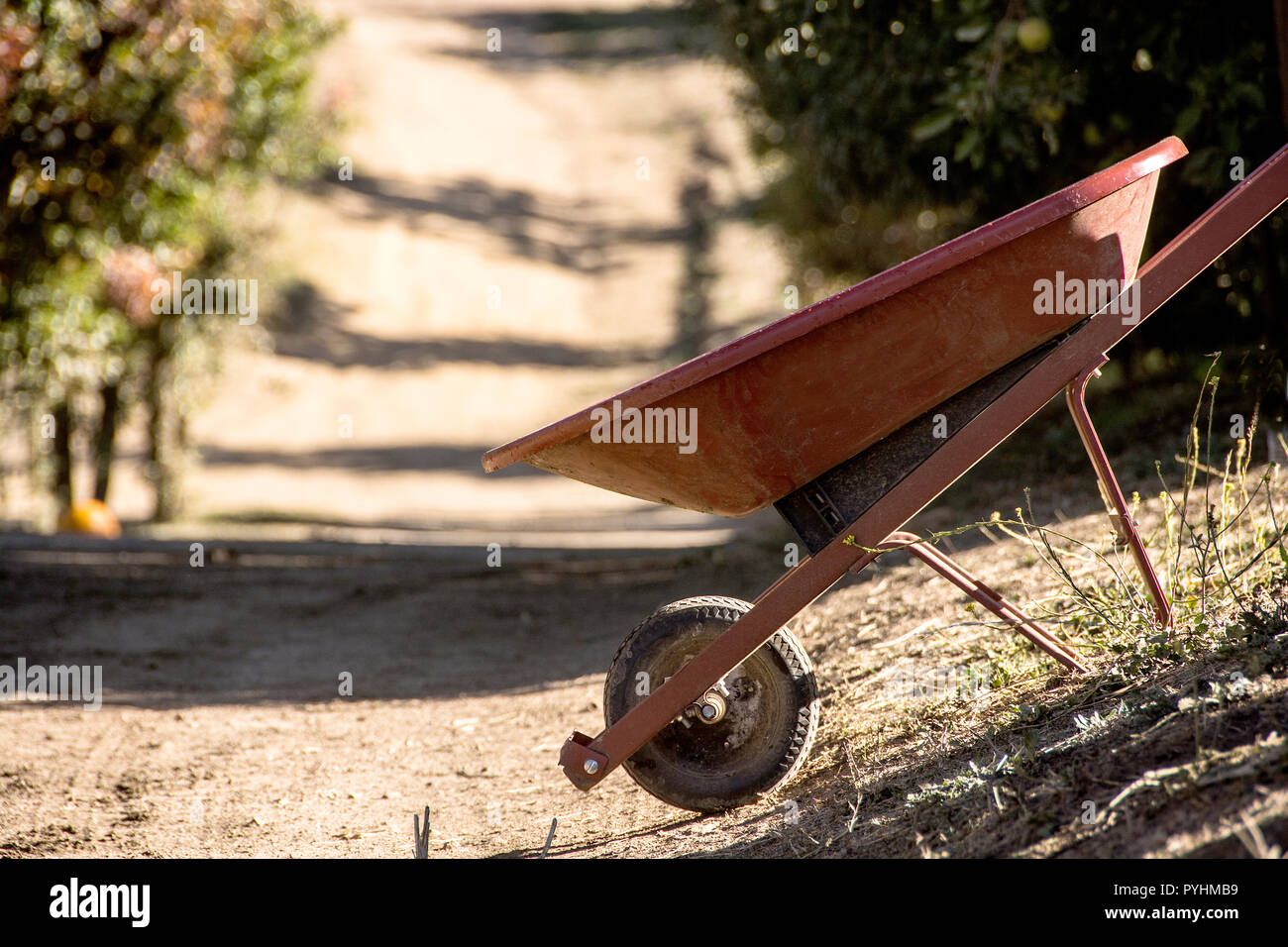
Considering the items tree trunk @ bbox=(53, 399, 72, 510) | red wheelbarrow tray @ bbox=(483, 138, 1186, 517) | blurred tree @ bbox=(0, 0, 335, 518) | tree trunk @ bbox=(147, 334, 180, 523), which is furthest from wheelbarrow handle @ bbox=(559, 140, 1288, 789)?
tree trunk @ bbox=(147, 334, 180, 523)

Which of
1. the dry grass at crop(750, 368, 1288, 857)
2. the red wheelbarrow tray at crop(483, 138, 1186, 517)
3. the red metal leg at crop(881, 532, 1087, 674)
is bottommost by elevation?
the dry grass at crop(750, 368, 1288, 857)

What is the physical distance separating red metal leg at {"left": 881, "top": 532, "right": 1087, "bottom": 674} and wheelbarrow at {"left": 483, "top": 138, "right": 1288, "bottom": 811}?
0.01 m

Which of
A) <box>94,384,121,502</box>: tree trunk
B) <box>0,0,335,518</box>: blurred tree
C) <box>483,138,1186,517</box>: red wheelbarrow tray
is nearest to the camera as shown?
<box>483,138,1186,517</box>: red wheelbarrow tray

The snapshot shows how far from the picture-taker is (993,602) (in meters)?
3.23

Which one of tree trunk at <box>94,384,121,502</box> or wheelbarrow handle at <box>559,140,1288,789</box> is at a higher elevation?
tree trunk at <box>94,384,121,502</box>

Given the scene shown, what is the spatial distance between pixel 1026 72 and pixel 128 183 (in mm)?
6709

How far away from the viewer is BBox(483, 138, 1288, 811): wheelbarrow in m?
2.90

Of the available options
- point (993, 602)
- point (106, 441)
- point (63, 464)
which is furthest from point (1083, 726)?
point (106, 441)

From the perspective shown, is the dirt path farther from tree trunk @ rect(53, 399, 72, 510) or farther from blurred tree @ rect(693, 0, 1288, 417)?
blurred tree @ rect(693, 0, 1288, 417)

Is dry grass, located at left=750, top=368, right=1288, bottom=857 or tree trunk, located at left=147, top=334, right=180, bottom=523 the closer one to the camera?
dry grass, located at left=750, top=368, right=1288, bottom=857

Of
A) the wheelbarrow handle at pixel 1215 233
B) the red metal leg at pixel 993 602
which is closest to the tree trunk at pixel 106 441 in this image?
the red metal leg at pixel 993 602
